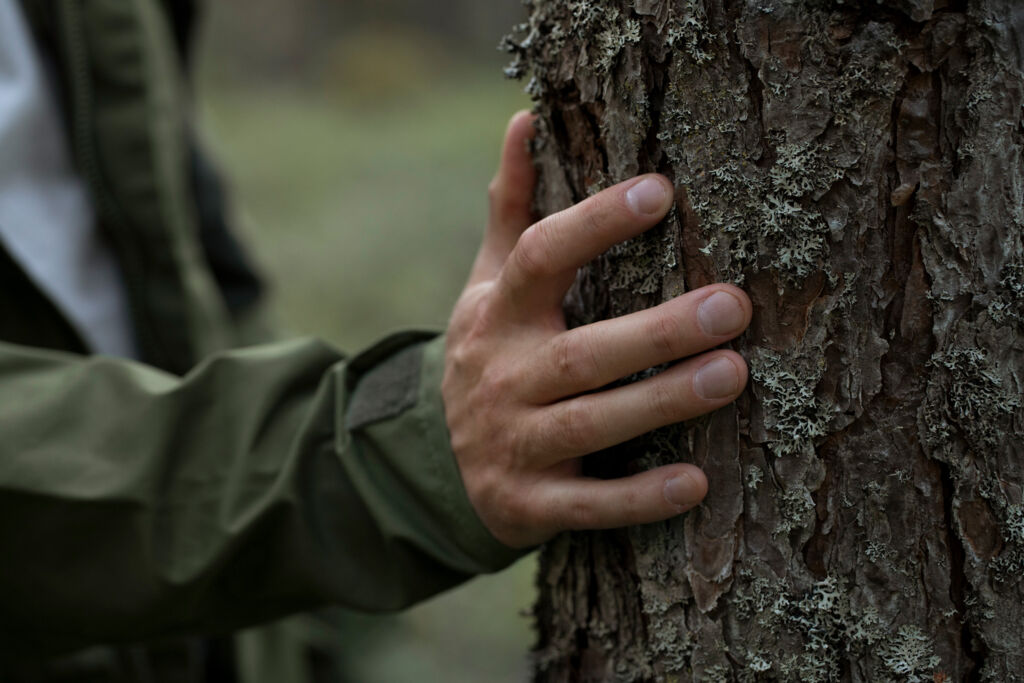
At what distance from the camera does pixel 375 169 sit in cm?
916

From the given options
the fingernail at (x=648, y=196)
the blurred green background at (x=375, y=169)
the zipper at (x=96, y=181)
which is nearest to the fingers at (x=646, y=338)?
the fingernail at (x=648, y=196)

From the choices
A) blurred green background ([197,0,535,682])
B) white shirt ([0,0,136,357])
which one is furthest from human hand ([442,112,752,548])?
blurred green background ([197,0,535,682])

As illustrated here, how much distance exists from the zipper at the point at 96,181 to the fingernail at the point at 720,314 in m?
1.56

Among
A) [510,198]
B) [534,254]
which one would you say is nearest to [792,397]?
[534,254]

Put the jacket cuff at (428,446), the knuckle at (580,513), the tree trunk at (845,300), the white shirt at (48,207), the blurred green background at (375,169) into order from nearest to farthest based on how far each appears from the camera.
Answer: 1. the tree trunk at (845,300)
2. the knuckle at (580,513)
3. the jacket cuff at (428,446)
4. the white shirt at (48,207)
5. the blurred green background at (375,169)

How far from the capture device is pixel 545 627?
134cm

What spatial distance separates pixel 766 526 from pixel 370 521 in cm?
62

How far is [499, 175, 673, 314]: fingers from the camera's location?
0.99m

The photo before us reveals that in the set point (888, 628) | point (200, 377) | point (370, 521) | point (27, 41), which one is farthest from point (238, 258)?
point (888, 628)

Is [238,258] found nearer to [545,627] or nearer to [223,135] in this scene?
[545,627]

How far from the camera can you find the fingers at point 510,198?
1232 millimetres

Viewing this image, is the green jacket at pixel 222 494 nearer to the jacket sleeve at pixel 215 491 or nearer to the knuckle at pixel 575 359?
the jacket sleeve at pixel 215 491

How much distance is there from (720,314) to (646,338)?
0.09 meters

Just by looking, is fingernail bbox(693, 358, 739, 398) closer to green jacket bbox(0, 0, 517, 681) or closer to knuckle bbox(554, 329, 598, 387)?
knuckle bbox(554, 329, 598, 387)
